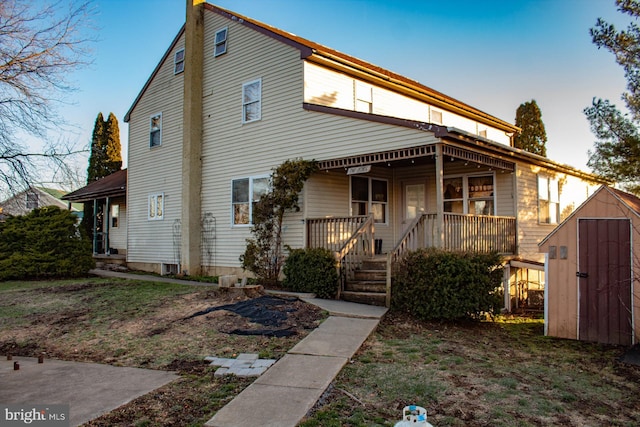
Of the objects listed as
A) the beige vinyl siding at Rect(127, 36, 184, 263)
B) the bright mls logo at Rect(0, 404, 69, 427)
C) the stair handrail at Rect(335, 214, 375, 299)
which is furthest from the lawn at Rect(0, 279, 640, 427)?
the beige vinyl siding at Rect(127, 36, 184, 263)

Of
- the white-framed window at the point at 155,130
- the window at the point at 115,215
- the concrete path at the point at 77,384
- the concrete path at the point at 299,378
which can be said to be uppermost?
the white-framed window at the point at 155,130

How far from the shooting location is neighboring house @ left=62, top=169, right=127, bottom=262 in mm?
21344

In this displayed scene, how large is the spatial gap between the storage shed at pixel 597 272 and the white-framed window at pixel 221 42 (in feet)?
39.5

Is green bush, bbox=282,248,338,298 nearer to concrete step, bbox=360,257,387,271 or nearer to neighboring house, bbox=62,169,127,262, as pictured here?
concrete step, bbox=360,257,387,271

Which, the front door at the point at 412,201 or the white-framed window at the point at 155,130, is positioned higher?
the white-framed window at the point at 155,130

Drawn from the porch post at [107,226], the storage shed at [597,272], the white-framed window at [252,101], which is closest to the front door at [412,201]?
the white-framed window at [252,101]

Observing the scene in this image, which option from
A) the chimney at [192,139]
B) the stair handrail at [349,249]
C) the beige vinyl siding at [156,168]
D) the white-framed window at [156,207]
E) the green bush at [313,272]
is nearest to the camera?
the green bush at [313,272]

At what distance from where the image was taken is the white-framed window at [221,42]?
51.7ft

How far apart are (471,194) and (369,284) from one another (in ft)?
16.9

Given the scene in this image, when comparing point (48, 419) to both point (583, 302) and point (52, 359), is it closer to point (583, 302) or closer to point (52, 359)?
point (52, 359)

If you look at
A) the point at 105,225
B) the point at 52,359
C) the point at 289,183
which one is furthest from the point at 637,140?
the point at 105,225

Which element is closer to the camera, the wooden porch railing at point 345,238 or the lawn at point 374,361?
the lawn at point 374,361

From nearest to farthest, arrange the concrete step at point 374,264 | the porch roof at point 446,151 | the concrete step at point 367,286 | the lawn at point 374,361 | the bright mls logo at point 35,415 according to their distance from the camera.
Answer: the bright mls logo at point 35,415 → the lawn at point 374,361 → the porch roof at point 446,151 → the concrete step at point 367,286 → the concrete step at point 374,264

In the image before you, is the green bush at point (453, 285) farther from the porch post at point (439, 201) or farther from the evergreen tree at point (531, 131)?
the evergreen tree at point (531, 131)
